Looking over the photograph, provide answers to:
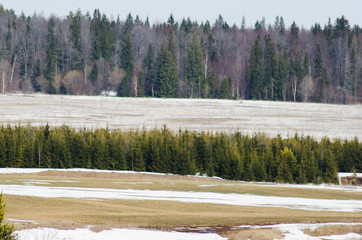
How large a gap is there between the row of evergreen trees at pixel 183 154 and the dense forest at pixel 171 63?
76.5 metres

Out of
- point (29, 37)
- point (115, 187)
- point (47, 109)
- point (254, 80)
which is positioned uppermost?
point (29, 37)

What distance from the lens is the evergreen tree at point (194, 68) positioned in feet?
400

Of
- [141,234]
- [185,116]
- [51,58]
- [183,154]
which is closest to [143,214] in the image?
[141,234]

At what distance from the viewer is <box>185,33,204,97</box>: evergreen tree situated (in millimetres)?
121875

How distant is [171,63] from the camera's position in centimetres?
12200

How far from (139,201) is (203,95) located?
99.4 metres

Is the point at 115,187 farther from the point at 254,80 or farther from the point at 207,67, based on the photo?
the point at 207,67

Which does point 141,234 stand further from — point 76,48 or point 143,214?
point 76,48

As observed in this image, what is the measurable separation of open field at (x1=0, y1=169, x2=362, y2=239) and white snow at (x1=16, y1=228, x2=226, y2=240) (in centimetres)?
38

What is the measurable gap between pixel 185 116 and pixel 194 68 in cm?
5944

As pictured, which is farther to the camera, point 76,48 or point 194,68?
point 76,48

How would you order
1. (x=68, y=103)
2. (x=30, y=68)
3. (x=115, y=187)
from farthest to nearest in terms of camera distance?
(x=30, y=68) → (x=68, y=103) → (x=115, y=187)

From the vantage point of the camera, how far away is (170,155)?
3744cm

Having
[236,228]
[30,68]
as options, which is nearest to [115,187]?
[236,228]
